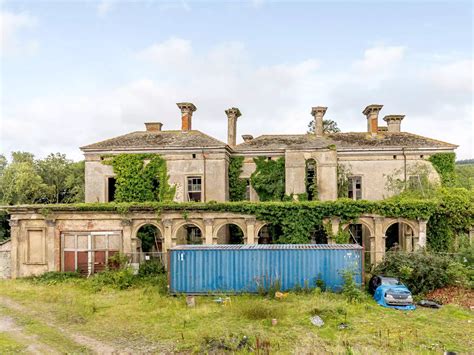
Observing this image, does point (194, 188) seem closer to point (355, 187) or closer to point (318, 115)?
point (318, 115)

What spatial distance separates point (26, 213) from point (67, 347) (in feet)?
46.8

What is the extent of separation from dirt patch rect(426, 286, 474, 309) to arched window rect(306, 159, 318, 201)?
439 inches

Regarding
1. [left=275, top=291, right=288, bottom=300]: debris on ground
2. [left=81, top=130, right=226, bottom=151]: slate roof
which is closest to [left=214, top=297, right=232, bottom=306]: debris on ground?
[left=275, top=291, right=288, bottom=300]: debris on ground

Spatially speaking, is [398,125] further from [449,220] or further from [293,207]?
[293,207]

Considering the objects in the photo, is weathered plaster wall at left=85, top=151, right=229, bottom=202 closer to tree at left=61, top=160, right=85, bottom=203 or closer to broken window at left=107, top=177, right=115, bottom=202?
broken window at left=107, top=177, right=115, bottom=202

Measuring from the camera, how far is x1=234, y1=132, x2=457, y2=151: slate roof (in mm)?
30250

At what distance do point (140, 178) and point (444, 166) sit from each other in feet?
78.6

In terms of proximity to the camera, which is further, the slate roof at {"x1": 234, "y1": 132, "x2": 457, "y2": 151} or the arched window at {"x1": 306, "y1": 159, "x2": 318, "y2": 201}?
the slate roof at {"x1": 234, "y1": 132, "x2": 457, "y2": 151}

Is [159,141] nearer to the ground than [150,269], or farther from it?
farther from it

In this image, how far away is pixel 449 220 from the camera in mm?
25078

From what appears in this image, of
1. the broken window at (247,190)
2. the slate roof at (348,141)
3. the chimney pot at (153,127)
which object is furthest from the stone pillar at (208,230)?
the chimney pot at (153,127)

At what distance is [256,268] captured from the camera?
65.6 feet

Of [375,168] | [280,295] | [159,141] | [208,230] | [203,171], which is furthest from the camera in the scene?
[159,141]

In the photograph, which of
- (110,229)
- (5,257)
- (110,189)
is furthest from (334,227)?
(5,257)
